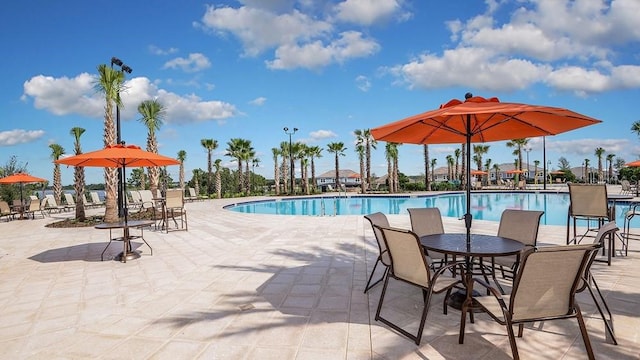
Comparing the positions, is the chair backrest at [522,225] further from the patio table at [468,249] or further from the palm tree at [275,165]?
the palm tree at [275,165]

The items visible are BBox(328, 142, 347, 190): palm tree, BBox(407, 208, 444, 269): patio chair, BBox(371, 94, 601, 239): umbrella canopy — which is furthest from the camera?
BBox(328, 142, 347, 190): palm tree

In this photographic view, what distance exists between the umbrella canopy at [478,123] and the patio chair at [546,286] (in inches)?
41.6

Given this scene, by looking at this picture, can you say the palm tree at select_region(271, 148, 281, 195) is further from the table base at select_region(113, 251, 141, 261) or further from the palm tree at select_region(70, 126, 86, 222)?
the table base at select_region(113, 251, 141, 261)

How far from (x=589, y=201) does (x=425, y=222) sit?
3.11 meters

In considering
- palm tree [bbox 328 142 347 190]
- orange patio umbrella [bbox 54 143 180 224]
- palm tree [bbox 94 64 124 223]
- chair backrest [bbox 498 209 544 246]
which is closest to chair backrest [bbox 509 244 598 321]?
chair backrest [bbox 498 209 544 246]

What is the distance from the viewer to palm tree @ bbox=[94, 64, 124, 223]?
10297 millimetres

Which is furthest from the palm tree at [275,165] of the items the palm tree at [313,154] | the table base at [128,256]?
the table base at [128,256]

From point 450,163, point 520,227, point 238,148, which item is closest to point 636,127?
point 450,163

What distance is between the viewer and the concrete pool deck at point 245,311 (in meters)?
2.43

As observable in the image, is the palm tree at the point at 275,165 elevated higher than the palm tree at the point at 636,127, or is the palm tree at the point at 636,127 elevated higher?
the palm tree at the point at 636,127

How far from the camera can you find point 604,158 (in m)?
46.9

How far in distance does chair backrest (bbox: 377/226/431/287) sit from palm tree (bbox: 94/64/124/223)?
34.1ft

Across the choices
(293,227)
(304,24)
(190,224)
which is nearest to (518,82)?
(304,24)

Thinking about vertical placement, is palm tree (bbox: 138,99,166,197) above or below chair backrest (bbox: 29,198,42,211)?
above
